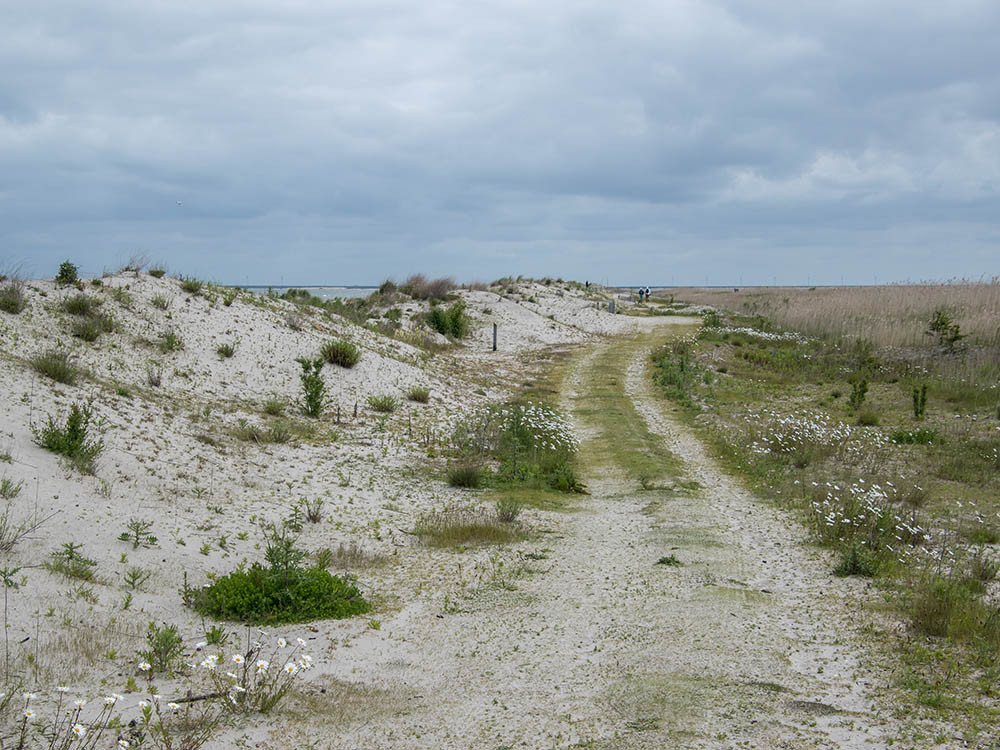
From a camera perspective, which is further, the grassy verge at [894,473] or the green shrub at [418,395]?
the green shrub at [418,395]

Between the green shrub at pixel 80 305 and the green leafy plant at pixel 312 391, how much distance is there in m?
4.26

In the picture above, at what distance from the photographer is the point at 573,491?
10.8 metres

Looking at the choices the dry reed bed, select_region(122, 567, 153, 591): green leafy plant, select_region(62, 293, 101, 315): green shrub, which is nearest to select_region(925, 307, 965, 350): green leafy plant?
the dry reed bed

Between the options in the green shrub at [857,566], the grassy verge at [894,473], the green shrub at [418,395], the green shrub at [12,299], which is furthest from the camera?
the green shrub at [418,395]

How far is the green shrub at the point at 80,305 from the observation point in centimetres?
1470

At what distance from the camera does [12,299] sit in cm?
1402

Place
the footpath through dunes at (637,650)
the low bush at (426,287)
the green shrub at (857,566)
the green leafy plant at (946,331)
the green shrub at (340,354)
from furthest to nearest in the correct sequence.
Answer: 1. the low bush at (426,287)
2. the green leafy plant at (946,331)
3. the green shrub at (340,354)
4. the green shrub at (857,566)
5. the footpath through dunes at (637,650)

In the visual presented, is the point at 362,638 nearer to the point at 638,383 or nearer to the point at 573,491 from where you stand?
the point at 573,491

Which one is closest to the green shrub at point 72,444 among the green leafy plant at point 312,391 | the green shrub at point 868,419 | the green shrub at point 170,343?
the green leafy plant at point 312,391

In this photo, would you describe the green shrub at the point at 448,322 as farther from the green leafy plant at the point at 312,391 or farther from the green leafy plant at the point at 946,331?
the green leafy plant at the point at 946,331

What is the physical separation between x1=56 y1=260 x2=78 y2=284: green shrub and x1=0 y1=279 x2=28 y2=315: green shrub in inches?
42.5

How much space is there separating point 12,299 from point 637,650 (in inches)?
541

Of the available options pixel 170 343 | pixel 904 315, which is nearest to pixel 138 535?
pixel 170 343

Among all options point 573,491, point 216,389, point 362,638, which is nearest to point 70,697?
point 362,638
